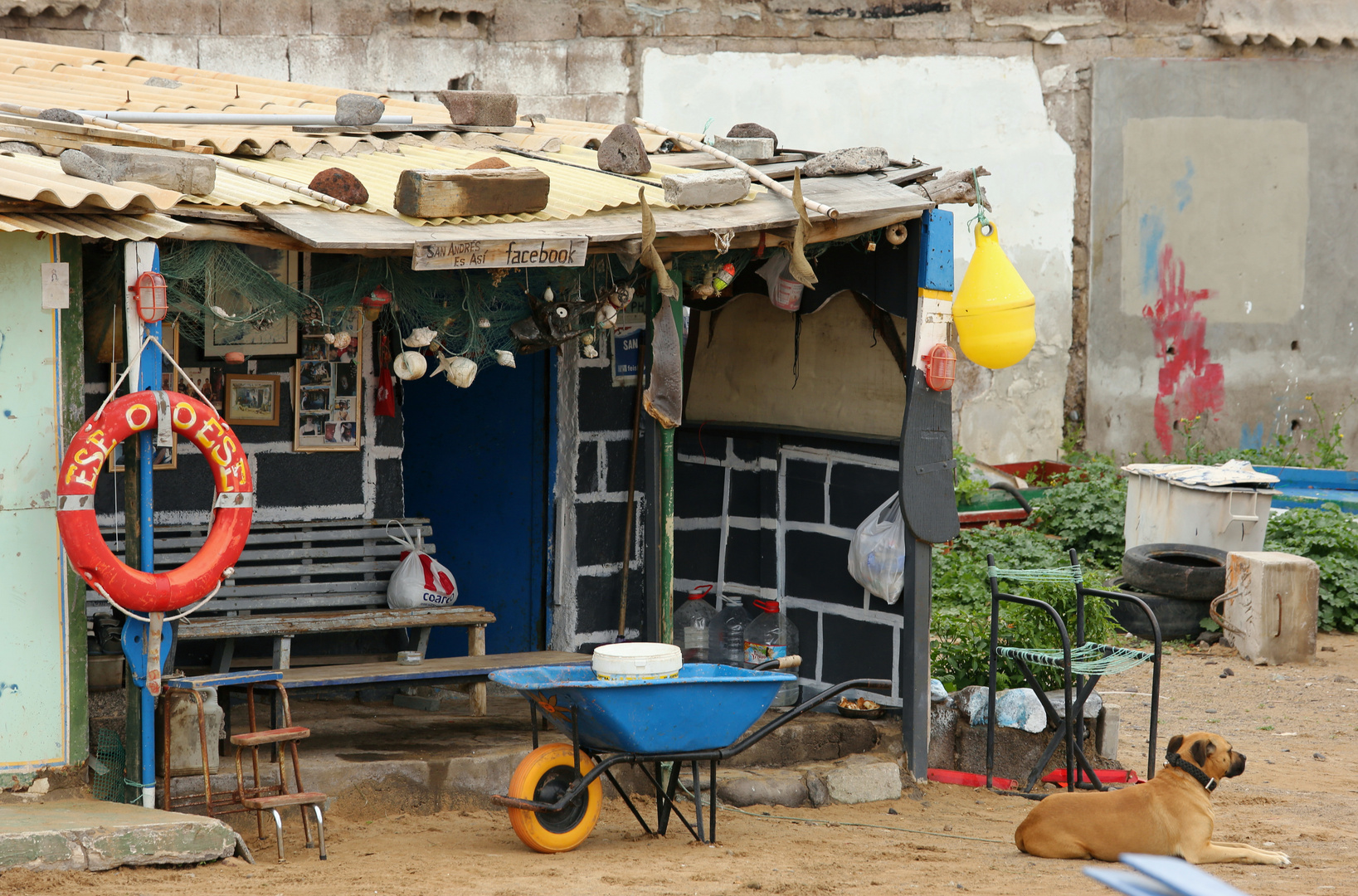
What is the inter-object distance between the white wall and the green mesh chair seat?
22.5ft

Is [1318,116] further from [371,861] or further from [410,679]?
[371,861]

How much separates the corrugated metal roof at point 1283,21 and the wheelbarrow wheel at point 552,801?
12029mm

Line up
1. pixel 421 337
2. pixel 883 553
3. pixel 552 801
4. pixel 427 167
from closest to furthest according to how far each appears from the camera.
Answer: pixel 552 801
pixel 421 337
pixel 427 167
pixel 883 553

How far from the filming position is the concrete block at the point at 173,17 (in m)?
12.9

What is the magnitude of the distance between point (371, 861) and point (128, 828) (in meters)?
0.98

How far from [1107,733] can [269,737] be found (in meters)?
4.56

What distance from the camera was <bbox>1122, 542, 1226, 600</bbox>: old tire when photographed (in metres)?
12.0

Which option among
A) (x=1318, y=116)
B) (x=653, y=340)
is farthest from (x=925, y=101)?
(x=653, y=340)

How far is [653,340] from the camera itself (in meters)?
7.21

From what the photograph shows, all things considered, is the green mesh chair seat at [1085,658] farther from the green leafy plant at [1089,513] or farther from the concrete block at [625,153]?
the green leafy plant at [1089,513]

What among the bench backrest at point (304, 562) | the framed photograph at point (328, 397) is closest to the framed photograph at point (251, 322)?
the framed photograph at point (328, 397)

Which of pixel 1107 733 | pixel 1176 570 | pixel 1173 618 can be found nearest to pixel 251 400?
pixel 1107 733

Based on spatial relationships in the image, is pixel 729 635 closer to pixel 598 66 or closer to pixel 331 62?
pixel 598 66

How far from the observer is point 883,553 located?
25.9 feet
